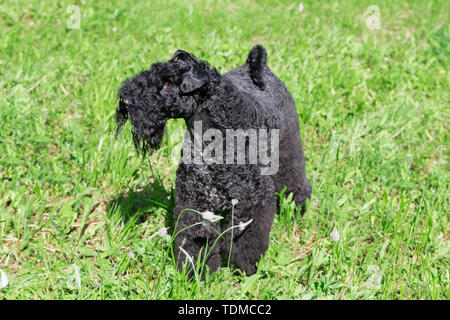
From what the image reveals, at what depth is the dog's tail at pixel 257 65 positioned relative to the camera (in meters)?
3.29

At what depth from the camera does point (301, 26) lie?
6.29 metres

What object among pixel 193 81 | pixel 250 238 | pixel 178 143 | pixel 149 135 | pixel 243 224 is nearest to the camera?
pixel 193 81

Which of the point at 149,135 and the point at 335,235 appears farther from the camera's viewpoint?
the point at 335,235

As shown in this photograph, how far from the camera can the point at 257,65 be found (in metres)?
3.36

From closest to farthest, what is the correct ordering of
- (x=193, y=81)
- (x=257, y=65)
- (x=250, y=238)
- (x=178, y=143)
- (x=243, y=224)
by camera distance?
1. (x=193, y=81)
2. (x=243, y=224)
3. (x=250, y=238)
4. (x=257, y=65)
5. (x=178, y=143)

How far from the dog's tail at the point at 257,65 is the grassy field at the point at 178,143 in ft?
3.14

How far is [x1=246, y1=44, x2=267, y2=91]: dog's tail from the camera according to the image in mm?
3291

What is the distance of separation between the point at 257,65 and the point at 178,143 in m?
1.20

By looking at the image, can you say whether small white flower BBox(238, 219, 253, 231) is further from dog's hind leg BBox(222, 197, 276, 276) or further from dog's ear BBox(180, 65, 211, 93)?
dog's ear BBox(180, 65, 211, 93)

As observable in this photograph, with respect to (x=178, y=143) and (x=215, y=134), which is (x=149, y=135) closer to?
(x=215, y=134)

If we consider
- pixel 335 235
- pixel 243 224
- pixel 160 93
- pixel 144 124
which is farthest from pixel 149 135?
pixel 335 235

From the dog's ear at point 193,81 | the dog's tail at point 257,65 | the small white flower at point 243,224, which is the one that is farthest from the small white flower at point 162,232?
the dog's tail at point 257,65

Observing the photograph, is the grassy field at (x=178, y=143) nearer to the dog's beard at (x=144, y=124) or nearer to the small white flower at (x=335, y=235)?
the small white flower at (x=335, y=235)
